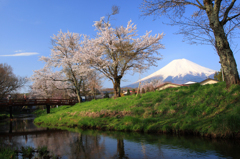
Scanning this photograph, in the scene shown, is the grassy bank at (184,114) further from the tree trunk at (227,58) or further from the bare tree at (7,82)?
the bare tree at (7,82)

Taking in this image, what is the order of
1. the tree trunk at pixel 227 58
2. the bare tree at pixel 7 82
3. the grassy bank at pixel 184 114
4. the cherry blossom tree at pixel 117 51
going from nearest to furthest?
the grassy bank at pixel 184 114 < the tree trunk at pixel 227 58 < the cherry blossom tree at pixel 117 51 < the bare tree at pixel 7 82

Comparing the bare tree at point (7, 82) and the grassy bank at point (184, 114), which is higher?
the bare tree at point (7, 82)

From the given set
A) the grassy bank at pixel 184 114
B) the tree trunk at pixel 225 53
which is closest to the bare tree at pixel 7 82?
the grassy bank at pixel 184 114

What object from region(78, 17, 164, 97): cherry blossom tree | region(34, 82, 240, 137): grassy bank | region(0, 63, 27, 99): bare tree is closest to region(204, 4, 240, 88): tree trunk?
region(34, 82, 240, 137): grassy bank

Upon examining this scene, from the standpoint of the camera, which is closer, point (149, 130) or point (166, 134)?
point (166, 134)

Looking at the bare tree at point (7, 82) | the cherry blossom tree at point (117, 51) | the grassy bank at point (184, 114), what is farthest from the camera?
the bare tree at point (7, 82)

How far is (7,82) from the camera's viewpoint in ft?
130

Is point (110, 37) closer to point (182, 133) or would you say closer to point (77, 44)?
point (77, 44)

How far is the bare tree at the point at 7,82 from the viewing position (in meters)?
38.3

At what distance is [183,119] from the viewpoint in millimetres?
9430

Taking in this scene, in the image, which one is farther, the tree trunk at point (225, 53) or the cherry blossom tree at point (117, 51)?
the cherry blossom tree at point (117, 51)

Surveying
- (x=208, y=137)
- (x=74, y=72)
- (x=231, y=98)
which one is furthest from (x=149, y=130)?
(x=74, y=72)

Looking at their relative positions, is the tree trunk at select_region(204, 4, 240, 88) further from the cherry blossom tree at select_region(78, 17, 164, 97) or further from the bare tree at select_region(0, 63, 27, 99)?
the bare tree at select_region(0, 63, 27, 99)

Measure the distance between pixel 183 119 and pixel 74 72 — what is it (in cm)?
2492
